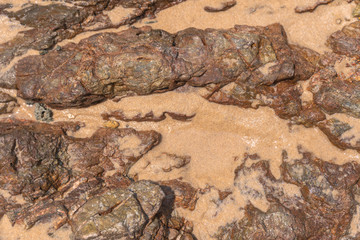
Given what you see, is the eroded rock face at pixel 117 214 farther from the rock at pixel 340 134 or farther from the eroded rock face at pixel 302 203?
the rock at pixel 340 134

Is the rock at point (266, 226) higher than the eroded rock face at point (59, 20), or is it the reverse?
the eroded rock face at point (59, 20)

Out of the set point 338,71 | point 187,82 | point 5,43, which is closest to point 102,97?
point 187,82

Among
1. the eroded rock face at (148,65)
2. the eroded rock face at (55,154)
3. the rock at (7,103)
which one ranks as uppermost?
the eroded rock face at (148,65)

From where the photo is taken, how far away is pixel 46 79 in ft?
23.6

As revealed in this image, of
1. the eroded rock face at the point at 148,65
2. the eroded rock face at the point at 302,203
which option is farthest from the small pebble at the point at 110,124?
the eroded rock face at the point at 302,203

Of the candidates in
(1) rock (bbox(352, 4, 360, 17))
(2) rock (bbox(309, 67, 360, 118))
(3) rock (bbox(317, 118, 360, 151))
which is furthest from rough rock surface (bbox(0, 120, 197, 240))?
(1) rock (bbox(352, 4, 360, 17))

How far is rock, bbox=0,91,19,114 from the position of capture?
24.2 feet

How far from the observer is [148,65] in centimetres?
699

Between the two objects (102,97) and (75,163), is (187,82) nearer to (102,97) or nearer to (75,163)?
(102,97)

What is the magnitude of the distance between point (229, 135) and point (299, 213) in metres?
2.84

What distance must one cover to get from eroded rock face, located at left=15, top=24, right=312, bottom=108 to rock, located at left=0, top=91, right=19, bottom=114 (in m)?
0.45

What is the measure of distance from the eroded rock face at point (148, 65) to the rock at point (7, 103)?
45 centimetres

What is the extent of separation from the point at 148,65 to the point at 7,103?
13.4ft

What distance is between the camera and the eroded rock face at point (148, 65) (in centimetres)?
704
